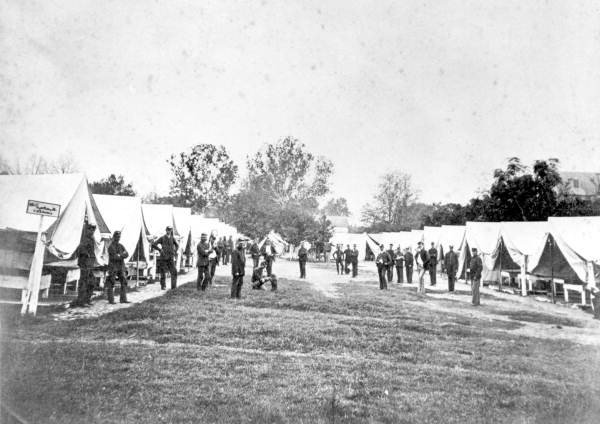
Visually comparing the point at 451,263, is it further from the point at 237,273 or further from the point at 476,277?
the point at 237,273

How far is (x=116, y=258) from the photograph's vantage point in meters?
10.9

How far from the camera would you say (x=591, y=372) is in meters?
6.55

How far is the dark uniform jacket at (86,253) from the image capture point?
10.1 m

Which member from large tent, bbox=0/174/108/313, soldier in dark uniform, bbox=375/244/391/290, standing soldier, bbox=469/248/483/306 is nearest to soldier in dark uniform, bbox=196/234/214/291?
large tent, bbox=0/174/108/313

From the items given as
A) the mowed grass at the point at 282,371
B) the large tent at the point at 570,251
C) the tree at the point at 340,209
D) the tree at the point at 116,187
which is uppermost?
the tree at the point at 340,209

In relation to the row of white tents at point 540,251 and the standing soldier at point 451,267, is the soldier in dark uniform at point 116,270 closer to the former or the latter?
the standing soldier at point 451,267

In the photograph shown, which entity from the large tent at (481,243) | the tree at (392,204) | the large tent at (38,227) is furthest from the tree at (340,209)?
the large tent at (38,227)

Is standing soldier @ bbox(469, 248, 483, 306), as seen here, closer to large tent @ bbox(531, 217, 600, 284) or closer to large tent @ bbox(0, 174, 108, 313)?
large tent @ bbox(531, 217, 600, 284)

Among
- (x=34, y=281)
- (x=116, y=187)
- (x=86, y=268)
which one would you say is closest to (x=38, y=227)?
(x=86, y=268)

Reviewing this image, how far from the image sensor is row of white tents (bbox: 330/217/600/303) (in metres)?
14.8

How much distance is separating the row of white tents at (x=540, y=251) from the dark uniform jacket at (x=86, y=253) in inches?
577

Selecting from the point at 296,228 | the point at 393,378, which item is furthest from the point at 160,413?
the point at 296,228

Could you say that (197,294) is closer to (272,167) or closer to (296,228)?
(272,167)

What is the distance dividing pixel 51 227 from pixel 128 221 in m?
4.64
